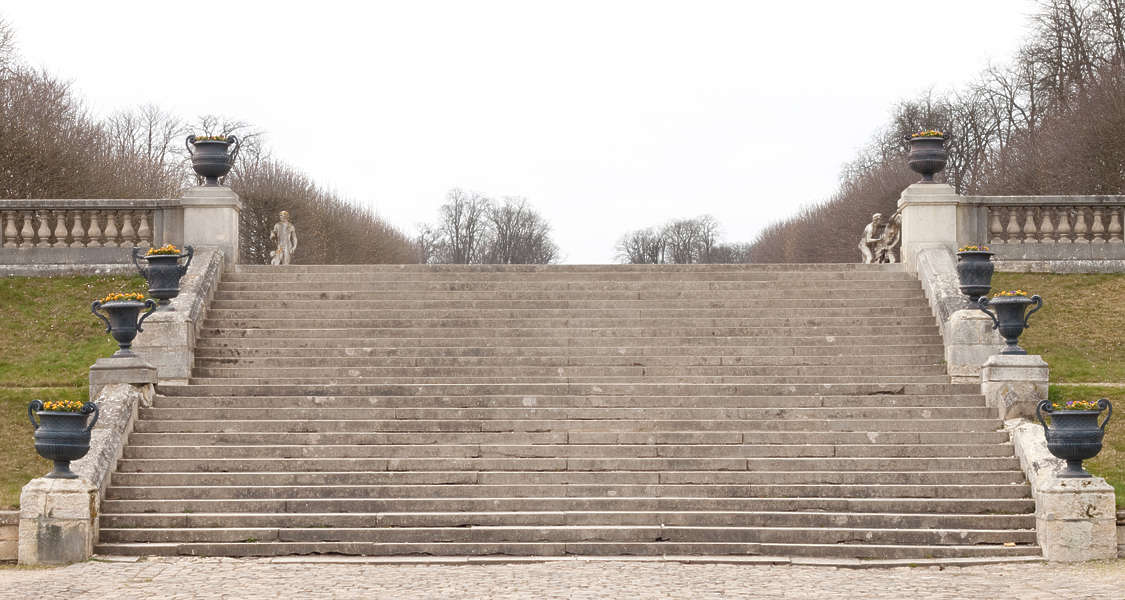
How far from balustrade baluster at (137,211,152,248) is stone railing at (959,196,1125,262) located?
13.8 metres

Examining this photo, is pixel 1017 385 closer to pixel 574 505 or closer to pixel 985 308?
pixel 985 308

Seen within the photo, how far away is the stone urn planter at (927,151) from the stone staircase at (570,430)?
224 centimetres

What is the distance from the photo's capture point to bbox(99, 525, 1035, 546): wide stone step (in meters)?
14.5

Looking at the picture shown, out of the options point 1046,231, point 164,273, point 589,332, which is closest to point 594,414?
point 589,332

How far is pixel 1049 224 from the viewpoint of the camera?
23547mm

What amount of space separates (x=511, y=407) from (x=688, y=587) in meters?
5.28

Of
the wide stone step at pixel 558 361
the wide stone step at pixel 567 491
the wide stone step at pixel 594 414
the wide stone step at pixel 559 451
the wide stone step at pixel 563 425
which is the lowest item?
Answer: the wide stone step at pixel 567 491

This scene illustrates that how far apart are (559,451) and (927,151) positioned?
389 inches

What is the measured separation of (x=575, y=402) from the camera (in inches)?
685

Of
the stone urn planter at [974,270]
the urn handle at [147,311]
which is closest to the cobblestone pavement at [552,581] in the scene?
the urn handle at [147,311]

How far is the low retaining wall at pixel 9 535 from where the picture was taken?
14164mm

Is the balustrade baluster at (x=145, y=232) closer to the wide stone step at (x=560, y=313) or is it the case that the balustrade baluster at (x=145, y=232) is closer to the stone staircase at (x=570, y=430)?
the stone staircase at (x=570, y=430)

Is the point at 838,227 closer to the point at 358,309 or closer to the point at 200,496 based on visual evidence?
the point at 358,309

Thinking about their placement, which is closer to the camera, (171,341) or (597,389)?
(597,389)
